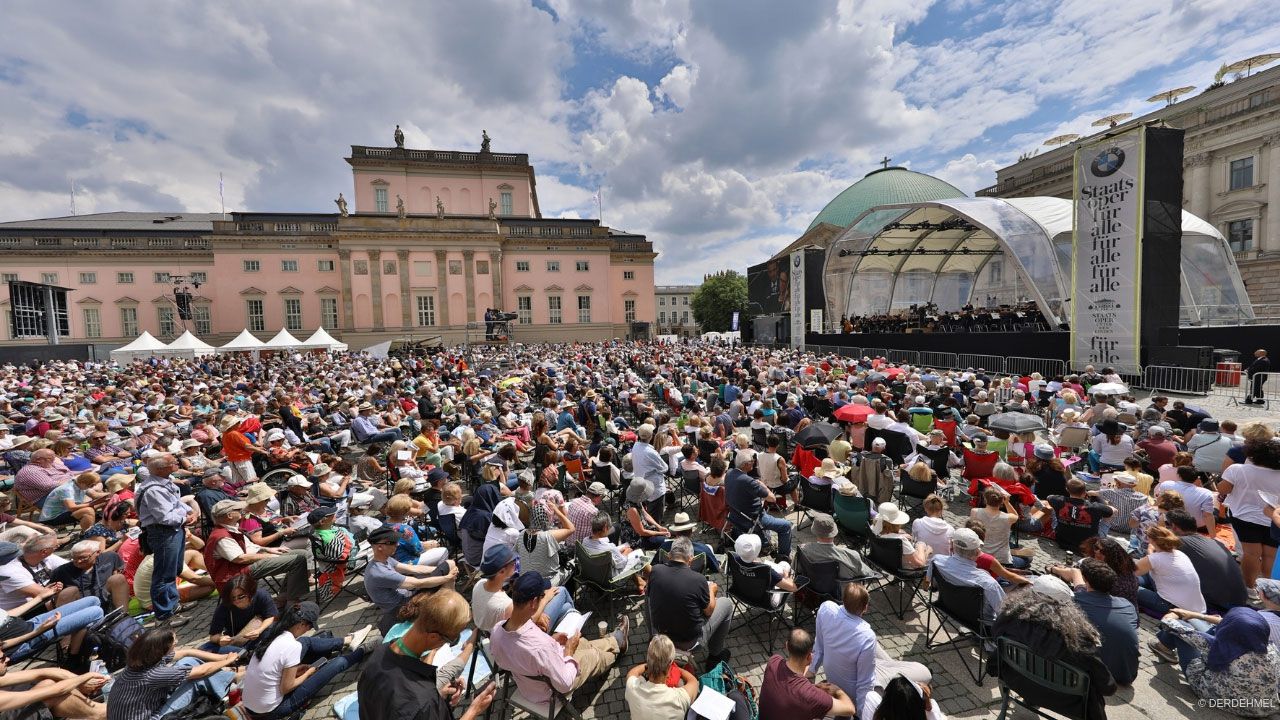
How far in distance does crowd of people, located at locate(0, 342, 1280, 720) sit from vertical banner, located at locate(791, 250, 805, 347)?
65.3 ft

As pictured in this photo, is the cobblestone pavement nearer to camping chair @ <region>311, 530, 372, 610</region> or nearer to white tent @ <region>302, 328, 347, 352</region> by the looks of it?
camping chair @ <region>311, 530, 372, 610</region>

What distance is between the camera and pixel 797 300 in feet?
98.7

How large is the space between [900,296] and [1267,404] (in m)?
25.1

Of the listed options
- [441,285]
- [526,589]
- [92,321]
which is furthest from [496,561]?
[92,321]

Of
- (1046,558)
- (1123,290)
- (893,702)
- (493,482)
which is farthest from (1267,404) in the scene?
(493,482)

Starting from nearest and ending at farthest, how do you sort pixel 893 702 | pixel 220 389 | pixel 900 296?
pixel 893 702
pixel 220 389
pixel 900 296

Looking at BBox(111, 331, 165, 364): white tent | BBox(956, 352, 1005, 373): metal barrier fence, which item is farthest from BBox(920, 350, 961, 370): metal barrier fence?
BBox(111, 331, 165, 364): white tent

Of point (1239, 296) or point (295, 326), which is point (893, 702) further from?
point (295, 326)

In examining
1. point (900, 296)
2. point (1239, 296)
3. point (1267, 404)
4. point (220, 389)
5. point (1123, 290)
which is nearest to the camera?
point (1267, 404)

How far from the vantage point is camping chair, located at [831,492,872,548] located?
5551 mm

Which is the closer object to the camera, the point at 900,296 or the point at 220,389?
the point at 220,389

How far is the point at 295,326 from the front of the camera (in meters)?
40.0

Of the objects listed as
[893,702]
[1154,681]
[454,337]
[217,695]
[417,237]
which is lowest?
[1154,681]

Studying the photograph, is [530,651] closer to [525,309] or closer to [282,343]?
[282,343]
